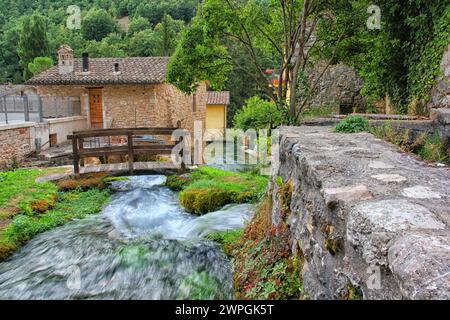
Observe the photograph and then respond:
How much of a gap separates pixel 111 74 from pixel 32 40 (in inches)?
833

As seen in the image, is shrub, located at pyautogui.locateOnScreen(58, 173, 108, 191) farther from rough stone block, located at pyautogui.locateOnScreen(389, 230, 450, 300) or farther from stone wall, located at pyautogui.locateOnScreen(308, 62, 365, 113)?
rough stone block, located at pyautogui.locateOnScreen(389, 230, 450, 300)

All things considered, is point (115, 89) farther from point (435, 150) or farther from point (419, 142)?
point (435, 150)

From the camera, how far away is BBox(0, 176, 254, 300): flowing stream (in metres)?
4.41

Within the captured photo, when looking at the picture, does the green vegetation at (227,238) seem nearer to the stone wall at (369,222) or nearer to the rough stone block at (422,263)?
the stone wall at (369,222)

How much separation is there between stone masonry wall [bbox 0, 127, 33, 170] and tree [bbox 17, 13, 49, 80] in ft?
78.2

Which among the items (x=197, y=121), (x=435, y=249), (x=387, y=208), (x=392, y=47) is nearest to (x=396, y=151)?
(x=387, y=208)

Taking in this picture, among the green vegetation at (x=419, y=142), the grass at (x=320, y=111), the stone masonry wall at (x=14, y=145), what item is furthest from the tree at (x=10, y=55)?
the green vegetation at (x=419, y=142)

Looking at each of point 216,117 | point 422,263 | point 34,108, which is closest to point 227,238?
point 422,263

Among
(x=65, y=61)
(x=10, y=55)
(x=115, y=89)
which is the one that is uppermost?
(x=10, y=55)

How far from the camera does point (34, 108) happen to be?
16203 mm

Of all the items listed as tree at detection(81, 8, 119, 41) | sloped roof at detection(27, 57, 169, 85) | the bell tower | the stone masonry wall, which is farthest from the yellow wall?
the stone masonry wall

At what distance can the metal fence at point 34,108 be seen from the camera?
575 inches

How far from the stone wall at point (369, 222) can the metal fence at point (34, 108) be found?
1394 cm
